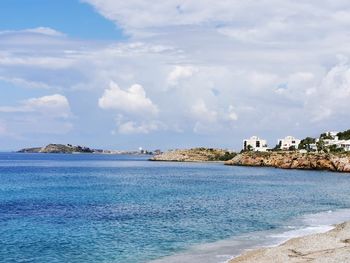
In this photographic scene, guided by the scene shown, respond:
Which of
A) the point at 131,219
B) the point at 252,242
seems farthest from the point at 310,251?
the point at 131,219

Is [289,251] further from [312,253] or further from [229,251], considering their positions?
[229,251]

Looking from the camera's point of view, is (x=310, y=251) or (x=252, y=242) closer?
(x=310, y=251)

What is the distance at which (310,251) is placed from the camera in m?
33.7

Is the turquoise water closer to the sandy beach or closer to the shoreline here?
the shoreline

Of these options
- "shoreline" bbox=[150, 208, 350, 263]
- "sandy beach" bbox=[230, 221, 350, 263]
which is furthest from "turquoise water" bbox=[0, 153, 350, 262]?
"sandy beach" bbox=[230, 221, 350, 263]

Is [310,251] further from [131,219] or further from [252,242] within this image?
[131,219]

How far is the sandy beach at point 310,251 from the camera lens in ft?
99.3

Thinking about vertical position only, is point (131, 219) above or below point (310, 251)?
below

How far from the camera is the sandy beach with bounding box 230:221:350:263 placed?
99.3ft

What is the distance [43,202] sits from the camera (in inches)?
2778

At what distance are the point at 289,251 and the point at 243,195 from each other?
167 ft

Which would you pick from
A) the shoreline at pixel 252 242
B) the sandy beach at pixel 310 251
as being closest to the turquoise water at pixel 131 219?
the shoreline at pixel 252 242

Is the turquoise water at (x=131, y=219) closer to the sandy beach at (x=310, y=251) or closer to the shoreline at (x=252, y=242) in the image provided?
the shoreline at (x=252, y=242)

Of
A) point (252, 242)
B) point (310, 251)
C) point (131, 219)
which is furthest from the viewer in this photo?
point (131, 219)
